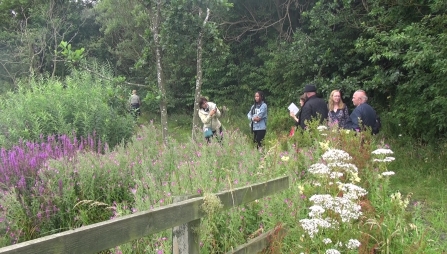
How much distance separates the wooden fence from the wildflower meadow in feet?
0.60

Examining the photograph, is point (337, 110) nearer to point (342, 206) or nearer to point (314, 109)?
point (314, 109)

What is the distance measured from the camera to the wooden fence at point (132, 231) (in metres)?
1.70

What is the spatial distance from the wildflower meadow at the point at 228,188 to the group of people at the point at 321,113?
4.23 feet

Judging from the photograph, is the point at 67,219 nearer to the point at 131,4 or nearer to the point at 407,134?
the point at 407,134

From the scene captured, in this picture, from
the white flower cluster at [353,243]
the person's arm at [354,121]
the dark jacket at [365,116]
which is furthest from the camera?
the person's arm at [354,121]

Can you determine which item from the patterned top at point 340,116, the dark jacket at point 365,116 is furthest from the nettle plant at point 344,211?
the patterned top at point 340,116

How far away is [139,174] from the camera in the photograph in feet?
15.8

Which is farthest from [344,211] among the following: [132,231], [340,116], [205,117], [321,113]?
[205,117]

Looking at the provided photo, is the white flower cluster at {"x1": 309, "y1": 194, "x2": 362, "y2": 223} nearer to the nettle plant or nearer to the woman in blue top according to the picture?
the nettle plant

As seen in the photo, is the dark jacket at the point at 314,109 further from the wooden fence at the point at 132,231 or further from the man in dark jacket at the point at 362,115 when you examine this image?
the wooden fence at the point at 132,231

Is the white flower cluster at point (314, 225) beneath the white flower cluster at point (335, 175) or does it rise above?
beneath

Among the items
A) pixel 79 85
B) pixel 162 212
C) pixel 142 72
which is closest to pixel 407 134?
pixel 79 85

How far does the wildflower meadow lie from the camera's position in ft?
10.3

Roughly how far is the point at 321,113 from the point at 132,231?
567 centimetres
